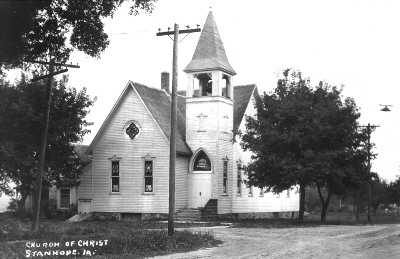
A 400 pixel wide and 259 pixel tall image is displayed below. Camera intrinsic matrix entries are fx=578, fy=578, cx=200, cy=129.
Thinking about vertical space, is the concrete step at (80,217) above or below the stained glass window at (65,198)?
below

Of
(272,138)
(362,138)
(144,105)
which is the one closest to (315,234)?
(272,138)

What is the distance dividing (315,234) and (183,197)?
1427cm

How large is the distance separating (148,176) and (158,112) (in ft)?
13.5

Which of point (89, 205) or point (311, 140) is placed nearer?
point (311, 140)

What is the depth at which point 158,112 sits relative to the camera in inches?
1453

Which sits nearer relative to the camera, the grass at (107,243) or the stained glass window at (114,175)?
the grass at (107,243)

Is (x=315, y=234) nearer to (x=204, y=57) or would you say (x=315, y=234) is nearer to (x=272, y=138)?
(x=272, y=138)

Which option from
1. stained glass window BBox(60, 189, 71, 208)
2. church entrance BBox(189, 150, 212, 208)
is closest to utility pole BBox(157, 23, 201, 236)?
church entrance BBox(189, 150, 212, 208)

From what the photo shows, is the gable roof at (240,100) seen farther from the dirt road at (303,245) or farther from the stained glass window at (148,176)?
the dirt road at (303,245)

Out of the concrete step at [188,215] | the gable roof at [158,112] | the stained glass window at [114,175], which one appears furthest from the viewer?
the stained glass window at [114,175]

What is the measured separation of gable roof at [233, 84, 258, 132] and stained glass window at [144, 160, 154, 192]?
6555 millimetres

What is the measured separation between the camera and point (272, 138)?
103 feet

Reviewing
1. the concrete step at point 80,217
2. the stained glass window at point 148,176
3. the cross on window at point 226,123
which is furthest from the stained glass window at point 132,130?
the concrete step at point 80,217

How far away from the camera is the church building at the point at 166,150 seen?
118 ft
